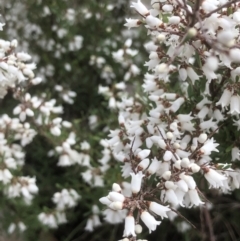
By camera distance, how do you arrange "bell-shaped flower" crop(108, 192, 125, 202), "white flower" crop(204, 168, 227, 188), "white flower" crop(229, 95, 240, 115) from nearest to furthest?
"bell-shaped flower" crop(108, 192, 125, 202) < "white flower" crop(204, 168, 227, 188) < "white flower" crop(229, 95, 240, 115)

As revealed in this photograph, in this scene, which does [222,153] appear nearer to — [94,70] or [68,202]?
[68,202]

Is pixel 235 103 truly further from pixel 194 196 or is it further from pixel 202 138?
pixel 194 196

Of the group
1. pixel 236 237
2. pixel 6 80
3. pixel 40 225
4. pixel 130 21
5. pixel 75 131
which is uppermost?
pixel 130 21

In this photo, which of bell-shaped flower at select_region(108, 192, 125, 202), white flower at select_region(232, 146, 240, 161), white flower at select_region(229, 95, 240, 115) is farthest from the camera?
white flower at select_region(232, 146, 240, 161)

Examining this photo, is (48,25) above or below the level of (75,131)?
above

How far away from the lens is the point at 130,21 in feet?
5.86

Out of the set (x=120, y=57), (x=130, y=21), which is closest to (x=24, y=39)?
(x=120, y=57)

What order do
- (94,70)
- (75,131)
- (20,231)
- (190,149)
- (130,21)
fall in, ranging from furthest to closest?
(94,70) → (75,131) → (20,231) → (190,149) → (130,21)

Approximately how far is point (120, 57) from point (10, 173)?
3.71ft

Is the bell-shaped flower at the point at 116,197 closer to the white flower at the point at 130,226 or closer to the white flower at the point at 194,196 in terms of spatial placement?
the white flower at the point at 130,226

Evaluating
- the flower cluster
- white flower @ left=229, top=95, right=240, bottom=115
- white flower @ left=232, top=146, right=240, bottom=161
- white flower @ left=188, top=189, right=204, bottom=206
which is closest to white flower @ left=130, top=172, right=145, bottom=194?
the flower cluster

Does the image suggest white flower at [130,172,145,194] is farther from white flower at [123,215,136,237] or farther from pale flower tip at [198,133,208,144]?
pale flower tip at [198,133,208,144]

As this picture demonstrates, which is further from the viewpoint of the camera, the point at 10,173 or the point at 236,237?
the point at 236,237

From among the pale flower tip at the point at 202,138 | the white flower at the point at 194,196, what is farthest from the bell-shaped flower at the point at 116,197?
the pale flower tip at the point at 202,138
